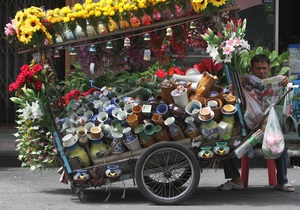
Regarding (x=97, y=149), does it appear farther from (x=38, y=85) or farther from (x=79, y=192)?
(x=38, y=85)

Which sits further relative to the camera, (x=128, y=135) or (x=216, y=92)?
(x=216, y=92)

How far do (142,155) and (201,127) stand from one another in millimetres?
665

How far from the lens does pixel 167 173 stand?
7.81 meters

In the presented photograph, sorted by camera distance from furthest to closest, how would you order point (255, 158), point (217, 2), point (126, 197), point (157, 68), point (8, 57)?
point (8, 57), point (255, 158), point (157, 68), point (126, 197), point (217, 2)

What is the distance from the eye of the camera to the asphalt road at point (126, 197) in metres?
7.78

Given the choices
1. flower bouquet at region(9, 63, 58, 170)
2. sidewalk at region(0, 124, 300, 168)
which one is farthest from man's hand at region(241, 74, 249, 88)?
sidewalk at region(0, 124, 300, 168)

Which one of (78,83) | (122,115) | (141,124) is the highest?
(78,83)

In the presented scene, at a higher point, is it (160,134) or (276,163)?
(160,134)

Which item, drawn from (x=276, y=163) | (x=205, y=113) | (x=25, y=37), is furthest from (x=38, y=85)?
(x=276, y=163)

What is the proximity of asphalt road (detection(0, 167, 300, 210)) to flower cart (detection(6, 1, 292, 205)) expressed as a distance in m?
0.23

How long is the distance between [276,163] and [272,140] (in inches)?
35.9

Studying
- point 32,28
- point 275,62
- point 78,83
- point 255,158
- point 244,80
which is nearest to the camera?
point 32,28

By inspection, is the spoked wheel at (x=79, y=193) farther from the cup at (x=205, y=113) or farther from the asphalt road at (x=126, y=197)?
the cup at (x=205, y=113)

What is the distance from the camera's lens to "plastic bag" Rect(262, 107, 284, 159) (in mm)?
7641
